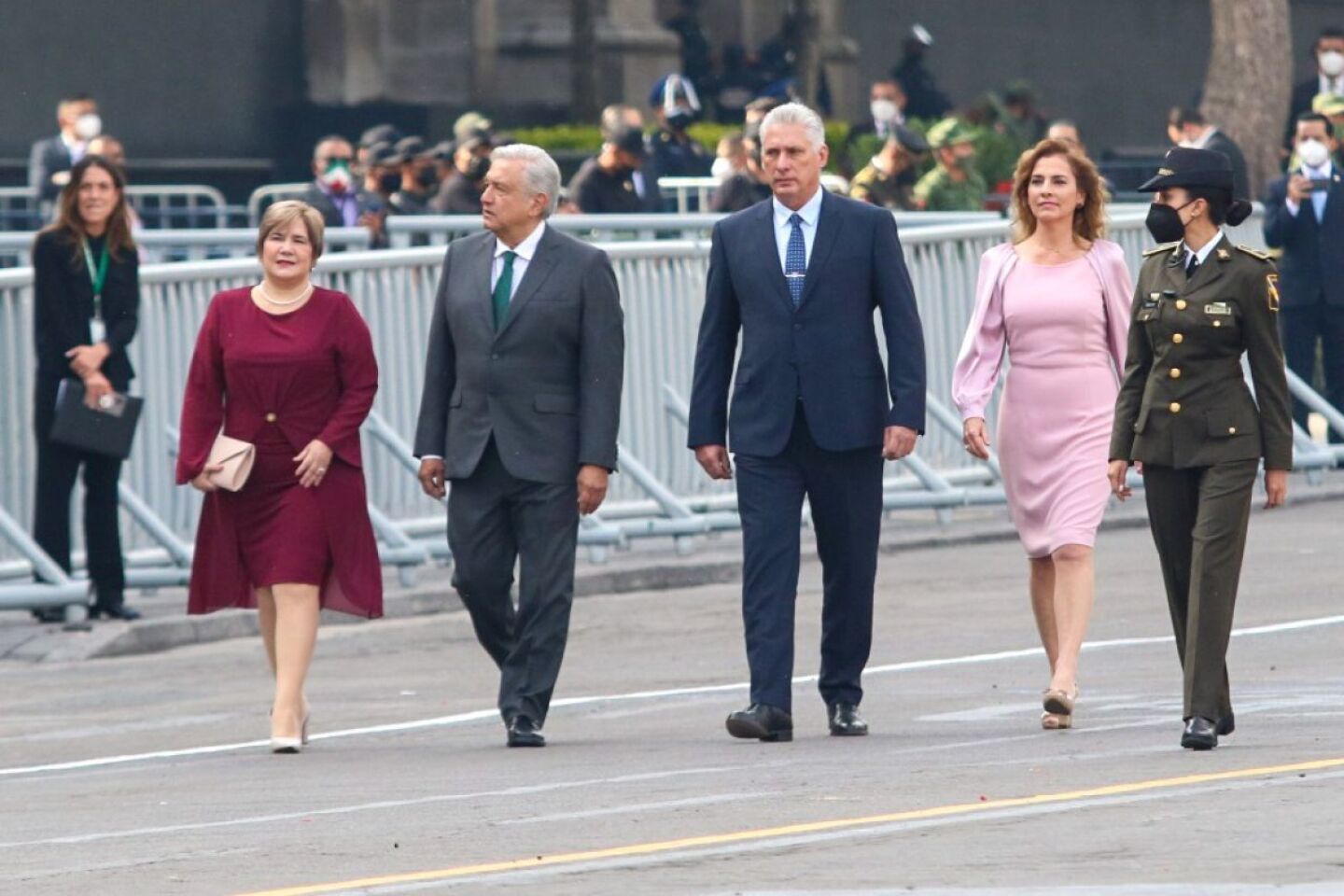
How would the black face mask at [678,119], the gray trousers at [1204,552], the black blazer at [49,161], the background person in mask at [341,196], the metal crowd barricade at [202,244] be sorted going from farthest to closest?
the black face mask at [678,119] → the black blazer at [49,161] → the background person in mask at [341,196] → the metal crowd barricade at [202,244] → the gray trousers at [1204,552]

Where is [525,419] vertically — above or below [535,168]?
below

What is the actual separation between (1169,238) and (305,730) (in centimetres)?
319

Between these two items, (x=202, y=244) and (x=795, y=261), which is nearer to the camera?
(x=795, y=261)

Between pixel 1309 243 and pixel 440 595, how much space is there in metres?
6.75

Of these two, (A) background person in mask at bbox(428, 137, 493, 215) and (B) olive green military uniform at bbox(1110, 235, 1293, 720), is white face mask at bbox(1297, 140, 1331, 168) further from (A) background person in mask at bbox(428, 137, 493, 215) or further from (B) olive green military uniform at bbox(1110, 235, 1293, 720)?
(B) olive green military uniform at bbox(1110, 235, 1293, 720)

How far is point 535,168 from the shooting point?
10961 millimetres

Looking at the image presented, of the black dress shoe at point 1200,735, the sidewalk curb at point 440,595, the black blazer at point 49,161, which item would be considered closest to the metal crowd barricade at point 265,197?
the black blazer at point 49,161

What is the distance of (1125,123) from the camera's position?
143 ft

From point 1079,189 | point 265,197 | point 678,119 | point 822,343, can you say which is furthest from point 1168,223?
point 265,197

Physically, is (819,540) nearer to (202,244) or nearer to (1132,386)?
(1132,386)

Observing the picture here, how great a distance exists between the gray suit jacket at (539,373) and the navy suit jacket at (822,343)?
32 cm

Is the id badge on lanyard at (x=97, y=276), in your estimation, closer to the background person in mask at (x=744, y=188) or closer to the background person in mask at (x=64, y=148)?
the background person in mask at (x=744, y=188)

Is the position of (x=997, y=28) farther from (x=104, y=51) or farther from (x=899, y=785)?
(x=899, y=785)

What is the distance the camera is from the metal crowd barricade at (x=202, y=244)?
16.5 metres
